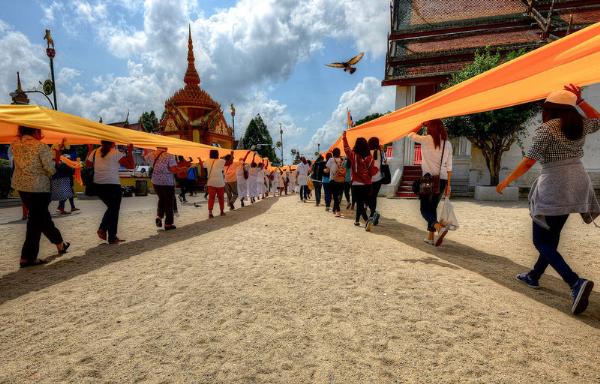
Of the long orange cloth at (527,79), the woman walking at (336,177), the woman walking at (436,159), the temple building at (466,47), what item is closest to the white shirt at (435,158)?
the woman walking at (436,159)

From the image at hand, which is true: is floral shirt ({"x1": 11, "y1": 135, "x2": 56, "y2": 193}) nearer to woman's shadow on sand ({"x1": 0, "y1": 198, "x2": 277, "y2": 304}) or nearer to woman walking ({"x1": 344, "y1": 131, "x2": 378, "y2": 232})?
woman's shadow on sand ({"x1": 0, "y1": 198, "x2": 277, "y2": 304})

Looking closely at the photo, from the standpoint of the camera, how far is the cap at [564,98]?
2568mm

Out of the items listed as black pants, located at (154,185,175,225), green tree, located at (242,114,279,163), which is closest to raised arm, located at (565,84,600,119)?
black pants, located at (154,185,175,225)

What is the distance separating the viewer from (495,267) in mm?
3936

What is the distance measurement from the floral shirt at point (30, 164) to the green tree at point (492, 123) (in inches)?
516

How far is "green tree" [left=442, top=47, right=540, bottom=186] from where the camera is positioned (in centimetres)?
1177

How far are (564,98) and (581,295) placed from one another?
1.59m

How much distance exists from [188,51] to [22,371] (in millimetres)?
37027

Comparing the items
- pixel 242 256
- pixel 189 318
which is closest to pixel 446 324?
pixel 189 318

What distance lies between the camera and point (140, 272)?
378cm

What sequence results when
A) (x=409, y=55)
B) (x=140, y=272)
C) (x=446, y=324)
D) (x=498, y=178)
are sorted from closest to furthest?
(x=446, y=324) < (x=140, y=272) < (x=498, y=178) < (x=409, y=55)

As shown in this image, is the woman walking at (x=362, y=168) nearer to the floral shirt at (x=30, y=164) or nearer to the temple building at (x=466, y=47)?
the floral shirt at (x=30, y=164)

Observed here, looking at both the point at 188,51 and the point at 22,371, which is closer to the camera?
the point at 22,371

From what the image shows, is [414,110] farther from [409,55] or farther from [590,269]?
[409,55]
